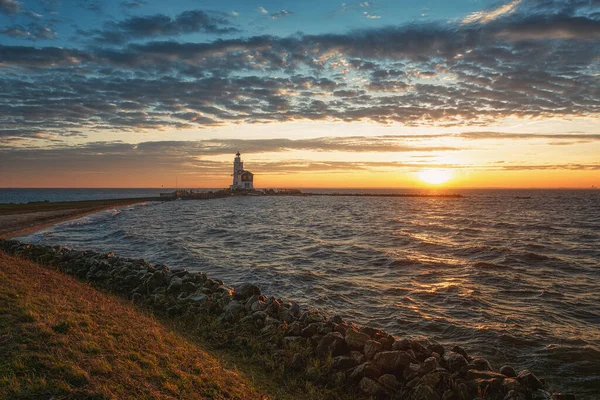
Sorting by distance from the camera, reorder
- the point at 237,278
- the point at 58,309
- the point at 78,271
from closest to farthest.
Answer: the point at 58,309, the point at 78,271, the point at 237,278

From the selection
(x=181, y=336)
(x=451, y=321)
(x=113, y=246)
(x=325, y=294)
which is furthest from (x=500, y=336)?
(x=113, y=246)

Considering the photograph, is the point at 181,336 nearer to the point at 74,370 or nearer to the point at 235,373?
the point at 235,373

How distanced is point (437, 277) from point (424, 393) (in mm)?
13707

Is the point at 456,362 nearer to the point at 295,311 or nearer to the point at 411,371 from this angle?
the point at 411,371

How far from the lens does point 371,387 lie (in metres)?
8.27

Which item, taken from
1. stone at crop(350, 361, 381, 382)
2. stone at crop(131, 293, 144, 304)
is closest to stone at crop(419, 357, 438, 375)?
stone at crop(350, 361, 381, 382)

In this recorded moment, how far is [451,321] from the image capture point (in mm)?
13867

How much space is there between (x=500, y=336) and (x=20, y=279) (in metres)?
16.3

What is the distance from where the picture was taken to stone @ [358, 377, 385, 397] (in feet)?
26.9

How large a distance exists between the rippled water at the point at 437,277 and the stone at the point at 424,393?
3.96 m

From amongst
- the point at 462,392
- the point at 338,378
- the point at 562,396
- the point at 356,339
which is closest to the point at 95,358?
the point at 338,378

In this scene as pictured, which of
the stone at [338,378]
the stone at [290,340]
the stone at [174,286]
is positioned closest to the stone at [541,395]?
the stone at [338,378]

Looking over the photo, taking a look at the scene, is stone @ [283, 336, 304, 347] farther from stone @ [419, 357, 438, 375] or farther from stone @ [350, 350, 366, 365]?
stone @ [419, 357, 438, 375]

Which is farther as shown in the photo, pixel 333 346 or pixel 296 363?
pixel 333 346
